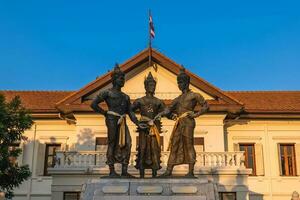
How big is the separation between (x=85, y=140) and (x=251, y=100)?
372 inches

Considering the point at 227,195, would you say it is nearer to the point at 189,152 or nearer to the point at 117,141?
the point at 189,152

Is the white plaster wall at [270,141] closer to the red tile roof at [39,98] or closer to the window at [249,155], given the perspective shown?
the window at [249,155]

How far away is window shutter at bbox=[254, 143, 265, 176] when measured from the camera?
2247cm

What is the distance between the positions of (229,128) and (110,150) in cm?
1495

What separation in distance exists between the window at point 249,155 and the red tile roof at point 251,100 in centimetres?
187

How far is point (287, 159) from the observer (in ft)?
74.9

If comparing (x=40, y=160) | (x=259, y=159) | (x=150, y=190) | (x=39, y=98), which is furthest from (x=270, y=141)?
(x=150, y=190)

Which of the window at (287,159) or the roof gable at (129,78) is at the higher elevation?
the roof gable at (129,78)

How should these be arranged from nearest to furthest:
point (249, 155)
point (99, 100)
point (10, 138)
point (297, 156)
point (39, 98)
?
point (99, 100) → point (10, 138) → point (297, 156) → point (249, 155) → point (39, 98)

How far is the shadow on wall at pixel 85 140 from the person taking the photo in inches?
849

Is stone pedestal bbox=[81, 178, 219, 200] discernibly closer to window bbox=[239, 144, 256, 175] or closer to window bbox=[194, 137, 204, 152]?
window bbox=[194, 137, 204, 152]

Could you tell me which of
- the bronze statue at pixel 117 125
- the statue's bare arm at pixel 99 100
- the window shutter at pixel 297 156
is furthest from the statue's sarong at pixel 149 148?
the window shutter at pixel 297 156

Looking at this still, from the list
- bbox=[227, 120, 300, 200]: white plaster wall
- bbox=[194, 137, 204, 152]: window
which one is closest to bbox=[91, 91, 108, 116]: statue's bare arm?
bbox=[194, 137, 204, 152]: window

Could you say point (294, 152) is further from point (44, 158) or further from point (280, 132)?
point (44, 158)
